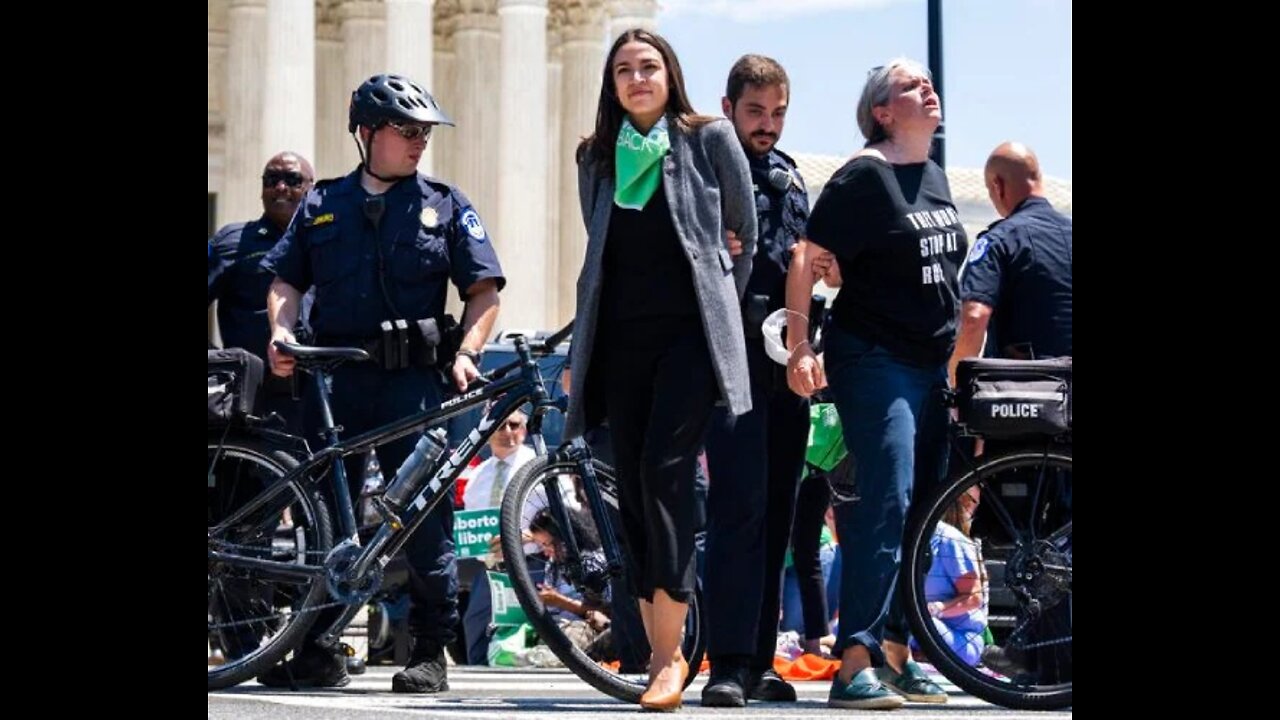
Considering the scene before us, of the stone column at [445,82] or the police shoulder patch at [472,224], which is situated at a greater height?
the stone column at [445,82]

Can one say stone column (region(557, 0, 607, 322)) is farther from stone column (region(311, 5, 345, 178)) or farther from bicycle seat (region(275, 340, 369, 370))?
bicycle seat (region(275, 340, 369, 370))

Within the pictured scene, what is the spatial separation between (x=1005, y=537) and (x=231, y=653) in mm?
2514

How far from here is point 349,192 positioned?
9273 millimetres

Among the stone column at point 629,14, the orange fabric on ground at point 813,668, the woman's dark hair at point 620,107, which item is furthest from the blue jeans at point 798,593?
the stone column at point 629,14

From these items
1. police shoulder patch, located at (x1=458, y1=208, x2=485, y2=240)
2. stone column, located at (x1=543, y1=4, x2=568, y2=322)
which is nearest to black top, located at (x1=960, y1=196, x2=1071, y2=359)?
police shoulder patch, located at (x1=458, y1=208, x2=485, y2=240)

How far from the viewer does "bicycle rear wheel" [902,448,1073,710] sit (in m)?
8.35

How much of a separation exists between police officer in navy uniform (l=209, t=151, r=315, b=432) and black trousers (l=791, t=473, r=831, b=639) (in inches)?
88.7

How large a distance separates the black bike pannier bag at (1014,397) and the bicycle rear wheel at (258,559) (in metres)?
2.09

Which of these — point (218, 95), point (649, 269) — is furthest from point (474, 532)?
point (218, 95)

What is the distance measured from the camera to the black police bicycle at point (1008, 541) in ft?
27.5

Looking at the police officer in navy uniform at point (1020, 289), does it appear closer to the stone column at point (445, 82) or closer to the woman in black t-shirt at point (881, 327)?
the woman in black t-shirt at point (881, 327)
